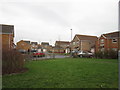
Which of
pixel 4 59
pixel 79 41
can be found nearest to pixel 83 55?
pixel 79 41

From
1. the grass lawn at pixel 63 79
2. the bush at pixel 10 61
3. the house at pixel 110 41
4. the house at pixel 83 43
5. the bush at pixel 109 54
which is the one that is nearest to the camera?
the grass lawn at pixel 63 79

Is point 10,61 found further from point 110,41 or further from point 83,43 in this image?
point 83,43

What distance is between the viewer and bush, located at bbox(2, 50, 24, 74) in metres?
6.73

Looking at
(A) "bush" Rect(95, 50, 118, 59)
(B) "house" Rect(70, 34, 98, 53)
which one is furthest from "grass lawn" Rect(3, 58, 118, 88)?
(B) "house" Rect(70, 34, 98, 53)

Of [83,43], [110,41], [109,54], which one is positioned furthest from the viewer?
[83,43]

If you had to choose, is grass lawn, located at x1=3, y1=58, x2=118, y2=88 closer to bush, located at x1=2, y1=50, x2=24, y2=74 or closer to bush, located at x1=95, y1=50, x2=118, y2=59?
bush, located at x1=2, y1=50, x2=24, y2=74

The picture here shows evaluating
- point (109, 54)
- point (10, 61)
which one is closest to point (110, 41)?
point (109, 54)

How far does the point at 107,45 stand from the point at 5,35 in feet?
88.1

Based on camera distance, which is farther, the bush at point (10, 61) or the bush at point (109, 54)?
the bush at point (109, 54)

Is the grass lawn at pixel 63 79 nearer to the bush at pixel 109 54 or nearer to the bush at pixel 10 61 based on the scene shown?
the bush at pixel 10 61

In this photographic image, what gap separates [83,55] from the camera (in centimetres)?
2447

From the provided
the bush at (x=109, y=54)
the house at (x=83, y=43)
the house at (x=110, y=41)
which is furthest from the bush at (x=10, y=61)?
the house at (x=83, y=43)

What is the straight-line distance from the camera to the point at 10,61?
6883 millimetres

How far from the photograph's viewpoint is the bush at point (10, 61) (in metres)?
6.73
